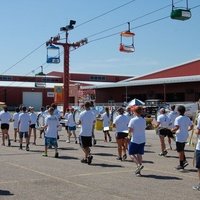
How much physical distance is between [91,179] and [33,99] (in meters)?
67.2

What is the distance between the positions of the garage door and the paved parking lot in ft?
200

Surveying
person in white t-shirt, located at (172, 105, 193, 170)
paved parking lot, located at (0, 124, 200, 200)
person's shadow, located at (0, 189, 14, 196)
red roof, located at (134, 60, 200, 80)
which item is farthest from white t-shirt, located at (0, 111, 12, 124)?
red roof, located at (134, 60, 200, 80)

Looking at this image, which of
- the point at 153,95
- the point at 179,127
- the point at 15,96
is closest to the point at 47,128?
the point at 179,127

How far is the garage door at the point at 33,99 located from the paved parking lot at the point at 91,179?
2401 inches

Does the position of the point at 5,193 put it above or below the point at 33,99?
below

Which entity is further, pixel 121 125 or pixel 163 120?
pixel 163 120

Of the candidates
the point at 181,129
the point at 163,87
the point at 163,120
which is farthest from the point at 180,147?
the point at 163,87

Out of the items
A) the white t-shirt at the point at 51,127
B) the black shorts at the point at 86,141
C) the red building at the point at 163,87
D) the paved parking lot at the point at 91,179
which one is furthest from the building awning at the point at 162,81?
the black shorts at the point at 86,141

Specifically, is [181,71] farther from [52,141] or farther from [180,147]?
[180,147]

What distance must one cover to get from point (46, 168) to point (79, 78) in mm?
83782

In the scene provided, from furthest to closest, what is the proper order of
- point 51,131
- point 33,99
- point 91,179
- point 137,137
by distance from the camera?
point 33,99 → point 51,131 → point 137,137 → point 91,179

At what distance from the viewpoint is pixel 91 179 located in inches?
426

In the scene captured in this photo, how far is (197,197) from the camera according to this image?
8.77m

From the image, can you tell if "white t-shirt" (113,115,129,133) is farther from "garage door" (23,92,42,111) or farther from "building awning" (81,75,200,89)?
"garage door" (23,92,42,111)
